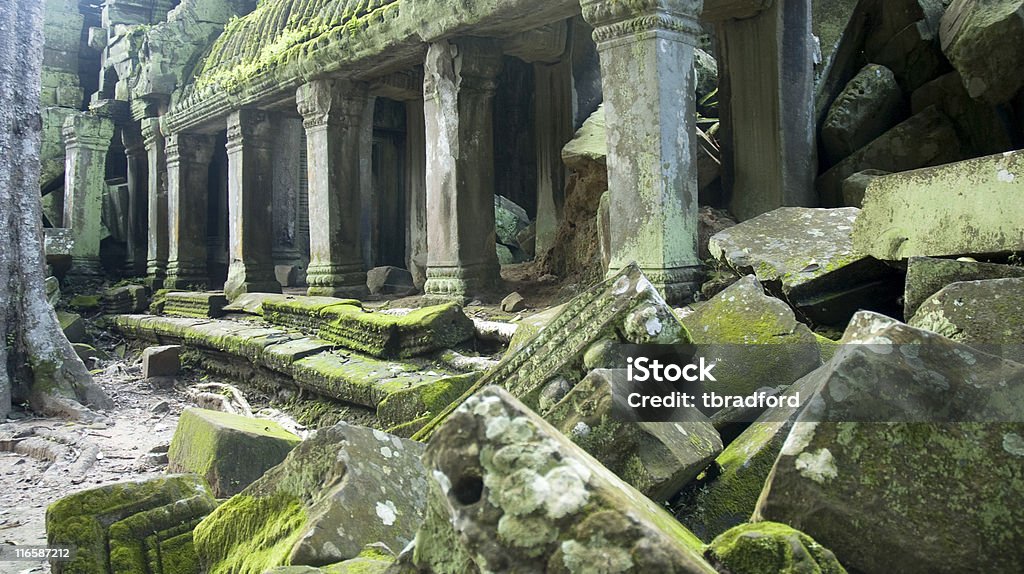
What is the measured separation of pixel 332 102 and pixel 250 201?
7.53ft

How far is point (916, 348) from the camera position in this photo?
1.57m

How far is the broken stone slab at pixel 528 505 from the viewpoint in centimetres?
99

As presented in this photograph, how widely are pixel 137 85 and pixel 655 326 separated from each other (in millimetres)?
10833

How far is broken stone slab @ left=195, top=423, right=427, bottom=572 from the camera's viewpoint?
1713mm

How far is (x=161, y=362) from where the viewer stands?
7.18m

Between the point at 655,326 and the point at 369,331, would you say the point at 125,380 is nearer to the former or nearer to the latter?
the point at 369,331

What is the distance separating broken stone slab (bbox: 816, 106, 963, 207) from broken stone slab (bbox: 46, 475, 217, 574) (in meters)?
4.95

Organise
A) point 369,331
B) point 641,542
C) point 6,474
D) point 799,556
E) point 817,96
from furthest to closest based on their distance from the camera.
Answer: point 817,96 < point 369,331 < point 6,474 < point 799,556 < point 641,542

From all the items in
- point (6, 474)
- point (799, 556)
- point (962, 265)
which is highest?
point (962, 265)

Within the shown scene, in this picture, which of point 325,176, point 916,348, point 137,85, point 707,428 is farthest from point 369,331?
point 137,85

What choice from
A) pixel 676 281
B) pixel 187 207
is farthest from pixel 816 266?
pixel 187 207

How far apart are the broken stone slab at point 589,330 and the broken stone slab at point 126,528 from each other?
3.64 ft

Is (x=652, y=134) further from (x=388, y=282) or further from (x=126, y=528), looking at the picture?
(x=388, y=282)

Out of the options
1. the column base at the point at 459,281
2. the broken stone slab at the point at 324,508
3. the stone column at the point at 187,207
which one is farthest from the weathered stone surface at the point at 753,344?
the stone column at the point at 187,207
